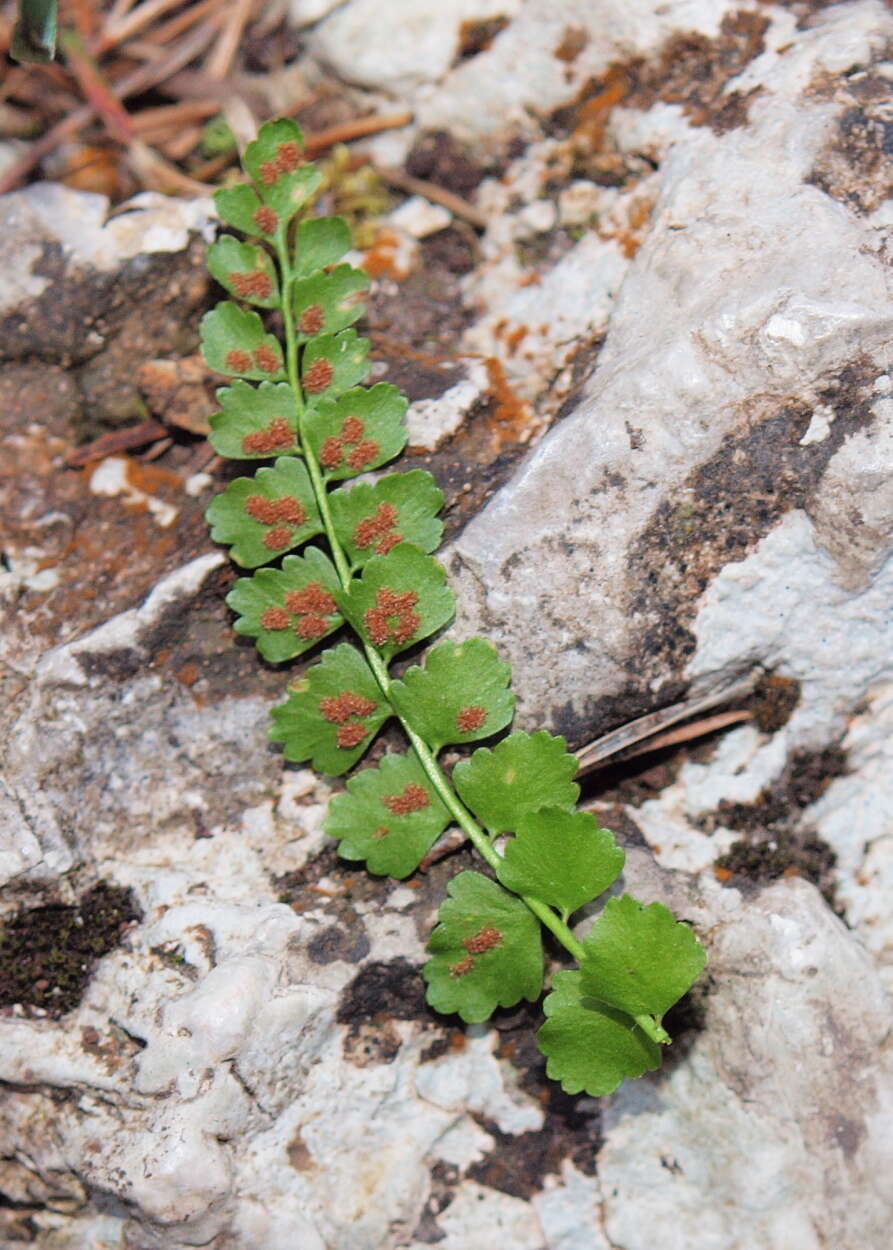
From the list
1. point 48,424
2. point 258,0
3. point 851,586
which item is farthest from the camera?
point 258,0

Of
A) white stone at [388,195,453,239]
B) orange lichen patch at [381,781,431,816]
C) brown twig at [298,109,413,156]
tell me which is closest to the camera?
orange lichen patch at [381,781,431,816]

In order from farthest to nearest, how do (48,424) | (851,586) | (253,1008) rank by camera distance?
(48,424) < (851,586) < (253,1008)

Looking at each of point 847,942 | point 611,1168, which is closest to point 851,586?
point 847,942

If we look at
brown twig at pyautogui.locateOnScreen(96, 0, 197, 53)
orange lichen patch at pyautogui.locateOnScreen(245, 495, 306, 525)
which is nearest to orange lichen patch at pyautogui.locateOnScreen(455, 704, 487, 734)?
orange lichen patch at pyautogui.locateOnScreen(245, 495, 306, 525)

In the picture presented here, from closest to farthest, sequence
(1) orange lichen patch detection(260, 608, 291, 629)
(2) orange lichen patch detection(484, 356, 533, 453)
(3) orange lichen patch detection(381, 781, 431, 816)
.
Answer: (3) orange lichen patch detection(381, 781, 431, 816)
(1) orange lichen patch detection(260, 608, 291, 629)
(2) orange lichen patch detection(484, 356, 533, 453)

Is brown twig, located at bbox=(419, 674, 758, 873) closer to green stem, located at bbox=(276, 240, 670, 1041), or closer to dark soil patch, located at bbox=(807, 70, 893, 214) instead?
green stem, located at bbox=(276, 240, 670, 1041)

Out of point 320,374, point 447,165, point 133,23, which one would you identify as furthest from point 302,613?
point 133,23

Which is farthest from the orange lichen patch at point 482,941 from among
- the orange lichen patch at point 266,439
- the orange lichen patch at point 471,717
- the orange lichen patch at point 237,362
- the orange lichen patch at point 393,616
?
the orange lichen patch at point 237,362

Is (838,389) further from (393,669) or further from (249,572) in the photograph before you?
(249,572)
